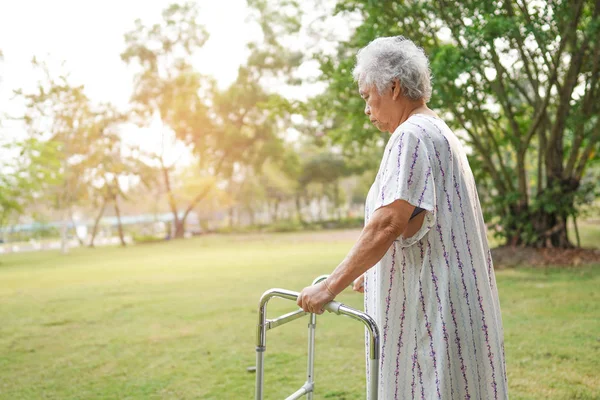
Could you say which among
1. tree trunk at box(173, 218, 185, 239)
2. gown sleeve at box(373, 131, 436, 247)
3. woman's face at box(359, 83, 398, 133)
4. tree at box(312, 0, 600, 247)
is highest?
tree at box(312, 0, 600, 247)

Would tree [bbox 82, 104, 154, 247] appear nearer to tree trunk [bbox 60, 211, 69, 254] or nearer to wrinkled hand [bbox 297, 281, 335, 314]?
tree trunk [bbox 60, 211, 69, 254]

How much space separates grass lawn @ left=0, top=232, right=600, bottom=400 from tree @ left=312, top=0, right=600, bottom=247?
1623mm

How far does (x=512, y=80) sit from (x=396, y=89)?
8917 mm

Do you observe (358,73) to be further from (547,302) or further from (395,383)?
(547,302)

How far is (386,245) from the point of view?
1632mm

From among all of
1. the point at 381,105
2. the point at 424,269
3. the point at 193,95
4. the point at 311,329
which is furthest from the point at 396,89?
the point at 193,95

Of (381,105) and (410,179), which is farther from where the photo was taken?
(381,105)

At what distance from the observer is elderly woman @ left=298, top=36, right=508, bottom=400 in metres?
1.65

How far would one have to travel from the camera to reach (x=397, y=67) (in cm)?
179

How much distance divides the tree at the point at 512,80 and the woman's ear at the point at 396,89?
21.0 feet

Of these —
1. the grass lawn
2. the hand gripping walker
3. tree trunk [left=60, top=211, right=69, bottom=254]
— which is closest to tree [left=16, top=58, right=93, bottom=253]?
tree trunk [left=60, top=211, right=69, bottom=254]

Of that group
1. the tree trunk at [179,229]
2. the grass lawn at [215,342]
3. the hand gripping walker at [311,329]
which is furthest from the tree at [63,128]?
the hand gripping walker at [311,329]

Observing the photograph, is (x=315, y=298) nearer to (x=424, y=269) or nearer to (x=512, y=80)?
(x=424, y=269)

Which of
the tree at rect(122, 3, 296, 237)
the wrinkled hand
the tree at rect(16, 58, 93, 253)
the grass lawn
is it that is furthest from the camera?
the tree at rect(122, 3, 296, 237)
